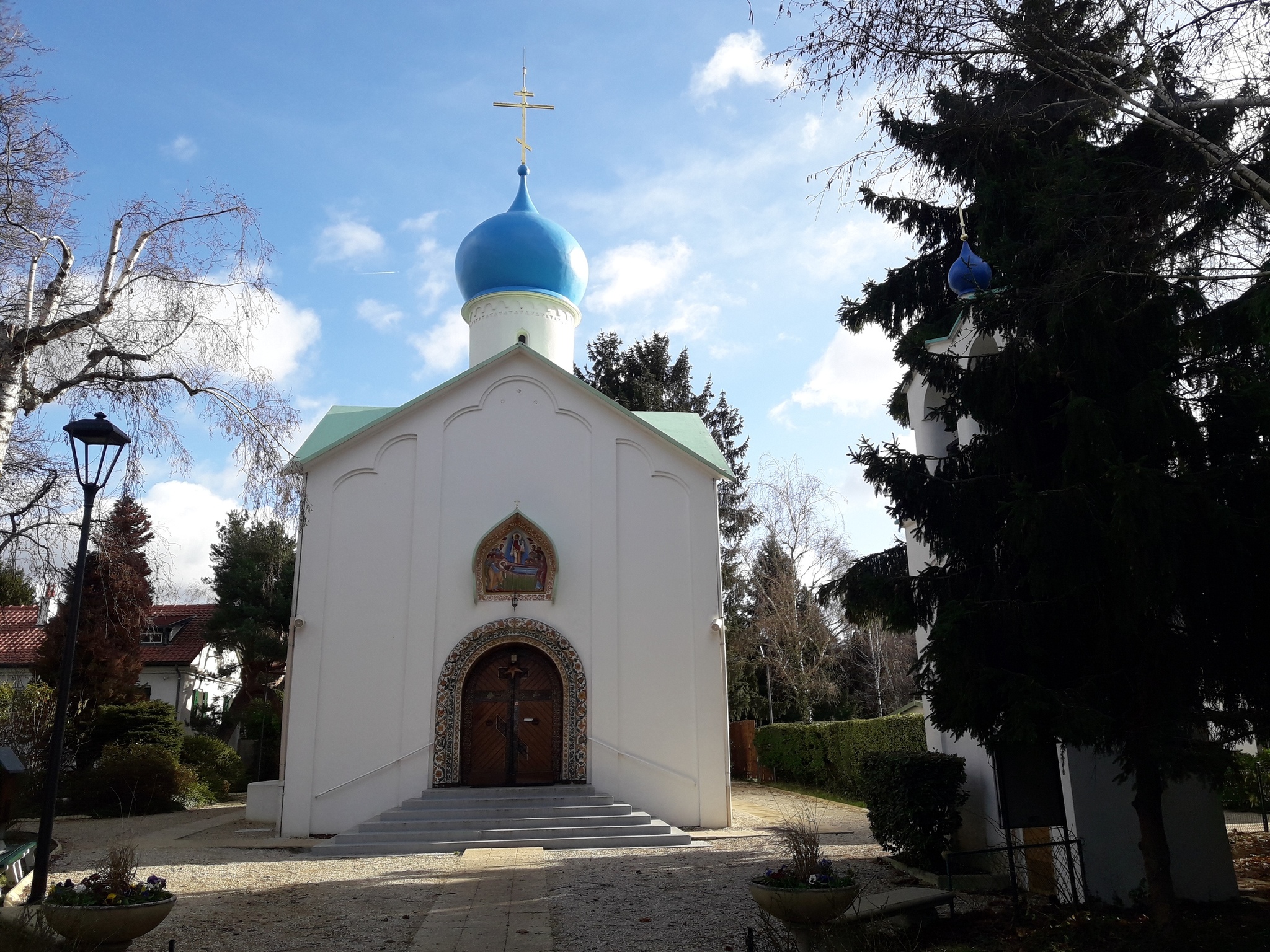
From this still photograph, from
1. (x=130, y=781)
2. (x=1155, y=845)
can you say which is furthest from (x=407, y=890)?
(x=130, y=781)

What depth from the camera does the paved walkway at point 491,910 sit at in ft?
23.8

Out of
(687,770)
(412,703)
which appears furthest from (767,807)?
(412,703)

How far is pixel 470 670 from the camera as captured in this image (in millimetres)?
14844

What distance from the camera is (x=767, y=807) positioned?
18.1m

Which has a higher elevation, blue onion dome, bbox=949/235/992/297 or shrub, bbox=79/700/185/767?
blue onion dome, bbox=949/235/992/297

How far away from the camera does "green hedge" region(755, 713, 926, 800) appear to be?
60.6 feet

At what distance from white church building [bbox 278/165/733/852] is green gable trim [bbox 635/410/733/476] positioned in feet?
0.70

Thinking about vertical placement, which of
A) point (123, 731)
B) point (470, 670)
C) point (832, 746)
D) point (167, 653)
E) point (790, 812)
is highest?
point (167, 653)

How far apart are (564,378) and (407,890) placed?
9.12 meters

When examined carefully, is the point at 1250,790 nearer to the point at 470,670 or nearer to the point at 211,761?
the point at 470,670

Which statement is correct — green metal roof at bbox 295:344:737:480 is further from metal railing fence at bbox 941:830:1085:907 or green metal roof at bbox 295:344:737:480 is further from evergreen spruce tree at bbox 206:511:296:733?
evergreen spruce tree at bbox 206:511:296:733

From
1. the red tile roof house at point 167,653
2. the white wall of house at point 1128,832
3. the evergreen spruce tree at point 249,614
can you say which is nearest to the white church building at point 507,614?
the white wall of house at point 1128,832

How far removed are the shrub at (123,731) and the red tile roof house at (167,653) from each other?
6.81m

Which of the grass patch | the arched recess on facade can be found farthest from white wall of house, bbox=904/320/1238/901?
the grass patch
